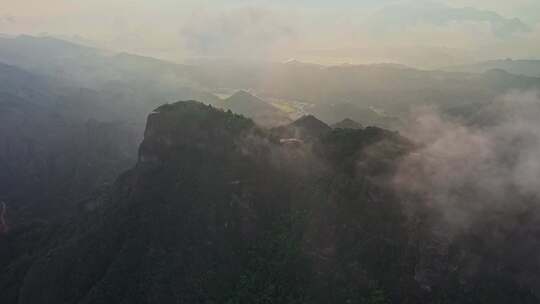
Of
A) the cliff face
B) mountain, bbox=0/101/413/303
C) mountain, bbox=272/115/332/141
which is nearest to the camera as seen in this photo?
the cliff face

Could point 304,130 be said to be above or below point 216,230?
above

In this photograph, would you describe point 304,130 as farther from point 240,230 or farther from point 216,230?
point 216,230

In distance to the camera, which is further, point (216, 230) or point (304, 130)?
point (304, 130)

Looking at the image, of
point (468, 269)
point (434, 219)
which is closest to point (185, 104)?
point (434, 219)

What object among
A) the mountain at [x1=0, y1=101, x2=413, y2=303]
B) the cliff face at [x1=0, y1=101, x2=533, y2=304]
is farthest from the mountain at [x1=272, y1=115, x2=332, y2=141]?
the mountain at [x1=0, y1=101, x2=413, y2=303]

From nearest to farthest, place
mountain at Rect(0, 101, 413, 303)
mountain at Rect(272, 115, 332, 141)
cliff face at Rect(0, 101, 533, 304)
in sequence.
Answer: cliff face at Rect(0, 101, 533, 304), mountain at Rect(0, 101, 413, 303), mountain at Rect(272, 115, 332, 141)

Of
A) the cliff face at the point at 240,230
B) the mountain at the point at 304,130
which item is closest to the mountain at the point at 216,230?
the cliff face at the point at 240,230

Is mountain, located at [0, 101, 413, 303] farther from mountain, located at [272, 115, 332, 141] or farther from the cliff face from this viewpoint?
mountain, located at [272, 115, 332, 141]

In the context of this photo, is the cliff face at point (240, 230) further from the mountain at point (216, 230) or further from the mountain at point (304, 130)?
the mountain at point (304, 130)

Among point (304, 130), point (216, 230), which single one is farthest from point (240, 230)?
point (304, 130)
